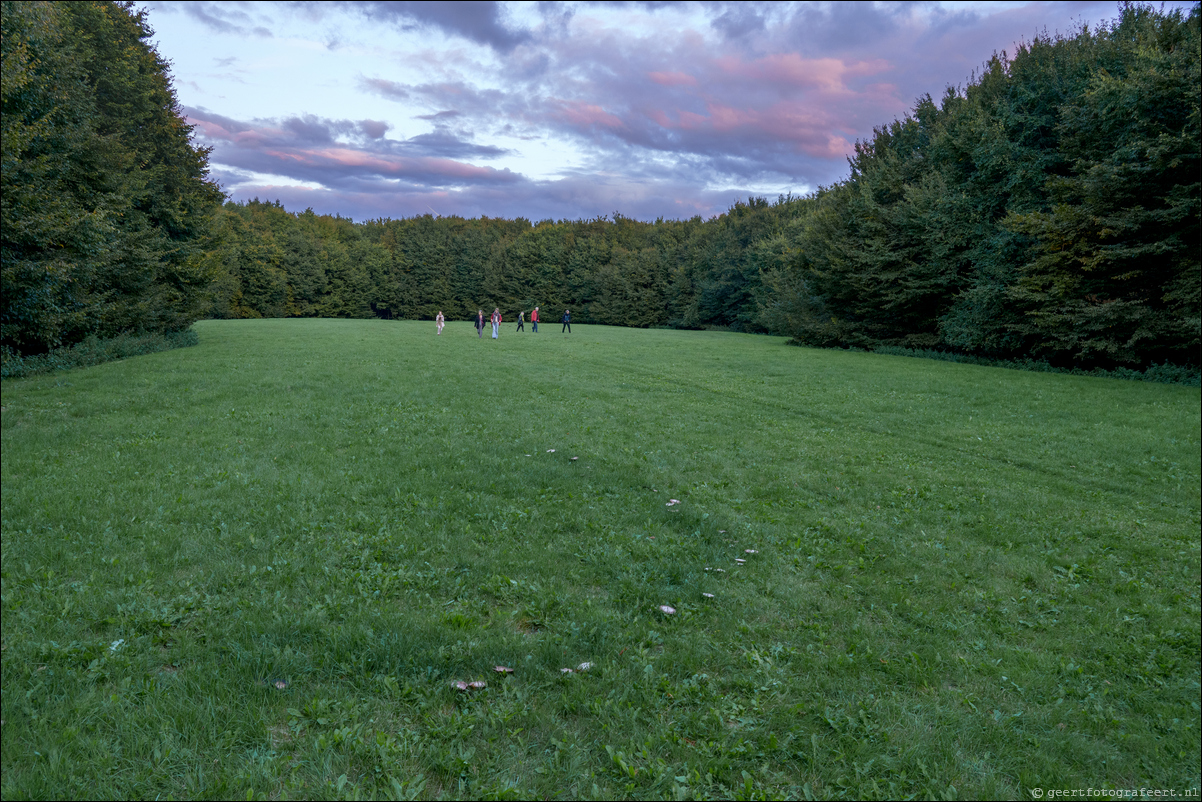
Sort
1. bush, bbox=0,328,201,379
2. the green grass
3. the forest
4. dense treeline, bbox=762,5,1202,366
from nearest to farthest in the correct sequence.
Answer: the green grass
bush, bbox=0,328,201,379
the forest
dense treeline, bbox=762,5,1202,366

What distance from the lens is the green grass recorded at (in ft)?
10.1

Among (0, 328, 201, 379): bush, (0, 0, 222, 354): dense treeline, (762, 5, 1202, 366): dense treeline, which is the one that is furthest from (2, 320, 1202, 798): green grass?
(762, 5, 1202, 366): dense treeline

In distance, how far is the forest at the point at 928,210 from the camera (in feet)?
51.6

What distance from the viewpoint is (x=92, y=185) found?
19719 millimetres

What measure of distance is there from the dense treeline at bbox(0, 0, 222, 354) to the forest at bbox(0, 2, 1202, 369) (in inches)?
3.1

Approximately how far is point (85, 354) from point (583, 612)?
19.8 m

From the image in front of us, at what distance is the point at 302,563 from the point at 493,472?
3097mm

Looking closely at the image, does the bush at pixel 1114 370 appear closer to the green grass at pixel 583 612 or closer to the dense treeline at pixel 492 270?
the green grass at pixel 583 612

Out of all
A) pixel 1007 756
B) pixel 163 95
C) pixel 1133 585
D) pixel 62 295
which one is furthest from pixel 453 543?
pixel 163 95

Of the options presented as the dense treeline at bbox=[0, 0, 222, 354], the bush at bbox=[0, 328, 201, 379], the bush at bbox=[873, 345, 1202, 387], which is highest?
the dense treeline at bbox=[0, 0, 222, 354]

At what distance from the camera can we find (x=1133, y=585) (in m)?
5.41

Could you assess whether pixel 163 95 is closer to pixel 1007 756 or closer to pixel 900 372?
pixel 900 372

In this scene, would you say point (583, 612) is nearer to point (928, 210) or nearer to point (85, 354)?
point (85, 354)

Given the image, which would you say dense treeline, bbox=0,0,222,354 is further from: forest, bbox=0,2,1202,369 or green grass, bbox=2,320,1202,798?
green grass, bbox=2,320,1202,798
